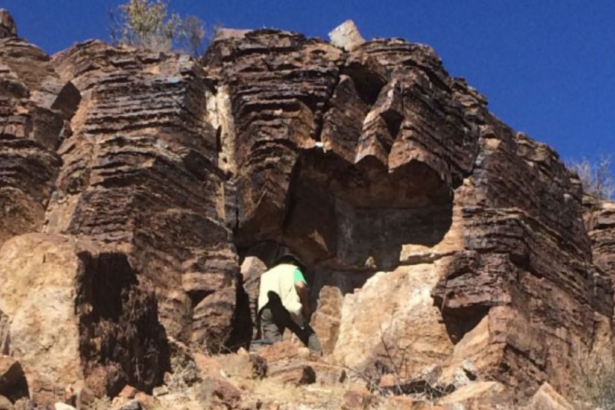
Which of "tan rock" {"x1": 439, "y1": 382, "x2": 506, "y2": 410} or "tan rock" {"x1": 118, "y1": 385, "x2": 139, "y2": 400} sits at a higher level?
"tan rock" {"x1": 439, "y1": 382, "x2": 506, "y2": 410}

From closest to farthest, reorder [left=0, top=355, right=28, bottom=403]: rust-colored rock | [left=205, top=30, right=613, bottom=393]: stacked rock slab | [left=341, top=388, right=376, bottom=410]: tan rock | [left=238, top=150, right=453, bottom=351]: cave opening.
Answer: [left=0, top=355, right=28, bottom=403]: rust-colored rock, [left=341, top=388, right=376, bottom=410]: tan rock, [left=205, top=30, right=613, bottom=393]: stacked rock slab, [left=238, top=150, right=453, bottom=351]: cave opening

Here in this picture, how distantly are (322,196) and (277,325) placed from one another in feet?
7.05

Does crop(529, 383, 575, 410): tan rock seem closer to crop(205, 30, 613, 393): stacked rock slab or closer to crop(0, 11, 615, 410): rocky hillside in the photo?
crop(0, 11, 615, 410): rocky hillside

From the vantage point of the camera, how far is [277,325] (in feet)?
46.1

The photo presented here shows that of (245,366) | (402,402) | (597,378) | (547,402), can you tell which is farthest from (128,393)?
(597,378)

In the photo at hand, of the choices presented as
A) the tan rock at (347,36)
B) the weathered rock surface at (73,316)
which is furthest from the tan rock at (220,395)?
the tan rock at (347,36)

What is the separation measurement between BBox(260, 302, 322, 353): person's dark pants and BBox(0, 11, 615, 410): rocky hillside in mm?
257

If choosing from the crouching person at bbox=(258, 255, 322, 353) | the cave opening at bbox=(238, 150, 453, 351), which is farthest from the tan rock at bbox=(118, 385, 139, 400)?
the cave opening at bbox=(238, 150, 453, 351)

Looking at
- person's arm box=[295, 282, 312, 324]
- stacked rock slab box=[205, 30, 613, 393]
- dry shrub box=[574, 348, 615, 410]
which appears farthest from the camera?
stacked rock slab box=[205, 30, 613, 393]

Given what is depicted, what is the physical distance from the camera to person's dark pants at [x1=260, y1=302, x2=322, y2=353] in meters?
14.0

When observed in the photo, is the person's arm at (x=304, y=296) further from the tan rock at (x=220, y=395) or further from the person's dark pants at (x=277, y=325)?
the tan rock at (x=220, y=395)

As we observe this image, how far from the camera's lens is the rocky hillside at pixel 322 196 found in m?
13.9

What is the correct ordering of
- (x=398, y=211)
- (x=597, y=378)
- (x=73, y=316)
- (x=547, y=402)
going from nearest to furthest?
(x=73, y=316)
(x=547, y=402)
(x=597, y=378)
(x=398, y=211)

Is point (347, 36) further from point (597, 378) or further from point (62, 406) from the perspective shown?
point (62, 406)
